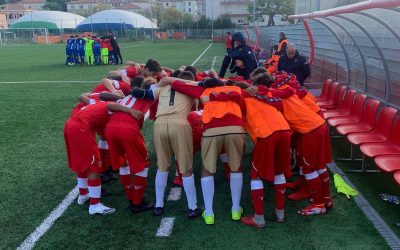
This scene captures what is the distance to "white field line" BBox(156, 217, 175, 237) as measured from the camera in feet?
13.5

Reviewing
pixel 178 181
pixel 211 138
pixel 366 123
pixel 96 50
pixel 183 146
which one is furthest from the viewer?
pixel 96 50

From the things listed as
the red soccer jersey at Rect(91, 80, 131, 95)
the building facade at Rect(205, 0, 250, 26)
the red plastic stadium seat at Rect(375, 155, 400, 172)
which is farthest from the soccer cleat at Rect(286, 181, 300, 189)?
the building facade at Rect(205, 0, 250, 26)

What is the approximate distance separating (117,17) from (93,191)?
67.0 metres

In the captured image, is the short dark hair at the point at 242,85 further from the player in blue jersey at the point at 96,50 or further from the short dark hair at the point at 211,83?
the player in blue jersey at the point at 96,50

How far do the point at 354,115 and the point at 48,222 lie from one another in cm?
502

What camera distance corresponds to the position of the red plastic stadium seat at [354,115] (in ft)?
20.8

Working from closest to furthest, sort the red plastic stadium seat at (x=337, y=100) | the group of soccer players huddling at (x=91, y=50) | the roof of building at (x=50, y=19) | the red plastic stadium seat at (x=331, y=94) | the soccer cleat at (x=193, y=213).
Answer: the soccer cleat at (x=193, y=213) < the red plastic stadium seat at (x=337, y=100) < the red plastic stadium seat at (x=331, y=94) < the group of soccer players huddling at (x=91, y=50) < the roof of building at (x=50, y=19)

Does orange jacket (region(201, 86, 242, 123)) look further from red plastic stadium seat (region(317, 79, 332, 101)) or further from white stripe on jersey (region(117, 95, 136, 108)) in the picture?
red plastic stadium seat (region(317, 79, 332, 101))

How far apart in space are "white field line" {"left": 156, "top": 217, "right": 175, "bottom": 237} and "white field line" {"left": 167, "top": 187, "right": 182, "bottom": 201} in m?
0.57

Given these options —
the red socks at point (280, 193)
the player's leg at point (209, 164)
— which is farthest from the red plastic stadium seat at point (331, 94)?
the player's leg at point (209, 164)

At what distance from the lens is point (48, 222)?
4.44 metres

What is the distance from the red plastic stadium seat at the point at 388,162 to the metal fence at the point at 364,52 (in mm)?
1718

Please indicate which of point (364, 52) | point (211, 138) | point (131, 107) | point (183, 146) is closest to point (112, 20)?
point (364, 52)

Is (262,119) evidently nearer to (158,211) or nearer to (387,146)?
(158,211)
